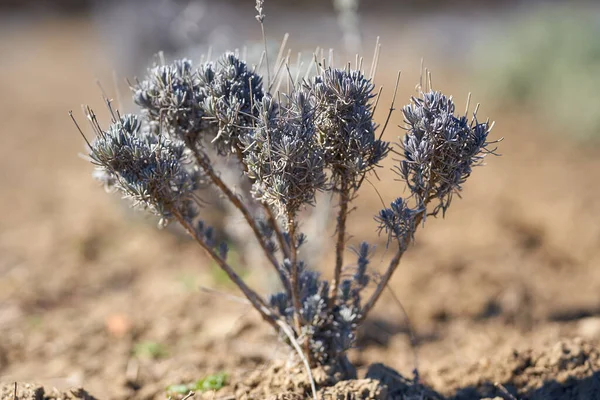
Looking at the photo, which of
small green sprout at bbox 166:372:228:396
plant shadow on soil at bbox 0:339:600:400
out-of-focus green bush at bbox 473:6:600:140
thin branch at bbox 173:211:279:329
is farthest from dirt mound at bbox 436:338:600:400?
out-of-focus green bush at bbox 473:6:600:140

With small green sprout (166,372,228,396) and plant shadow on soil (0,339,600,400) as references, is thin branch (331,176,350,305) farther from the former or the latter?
small green sprout (166,372,228,396)

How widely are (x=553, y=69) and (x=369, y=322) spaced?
22.6 ft

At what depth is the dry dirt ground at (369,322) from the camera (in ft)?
8.24

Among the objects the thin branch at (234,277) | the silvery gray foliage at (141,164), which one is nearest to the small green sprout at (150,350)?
the thin branch at (234,277)

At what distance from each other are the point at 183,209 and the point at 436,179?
3.08ft

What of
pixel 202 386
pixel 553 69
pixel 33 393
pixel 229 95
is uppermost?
pixel 553 69

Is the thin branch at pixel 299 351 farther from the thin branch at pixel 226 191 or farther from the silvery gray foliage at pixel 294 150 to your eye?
the thin branch at pixel 226 191

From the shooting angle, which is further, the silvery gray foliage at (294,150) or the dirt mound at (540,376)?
the dirt mound at (540,376)

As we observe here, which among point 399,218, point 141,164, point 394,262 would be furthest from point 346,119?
point 141,164

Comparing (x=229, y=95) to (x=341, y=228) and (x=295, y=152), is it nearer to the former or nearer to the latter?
(x=295, y=152)

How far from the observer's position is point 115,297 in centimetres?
427

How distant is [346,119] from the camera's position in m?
1.98

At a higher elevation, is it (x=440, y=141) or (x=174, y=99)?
(x=174, y=99)

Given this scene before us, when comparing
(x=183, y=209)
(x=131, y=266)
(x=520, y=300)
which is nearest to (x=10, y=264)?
(x=131, y=266)
